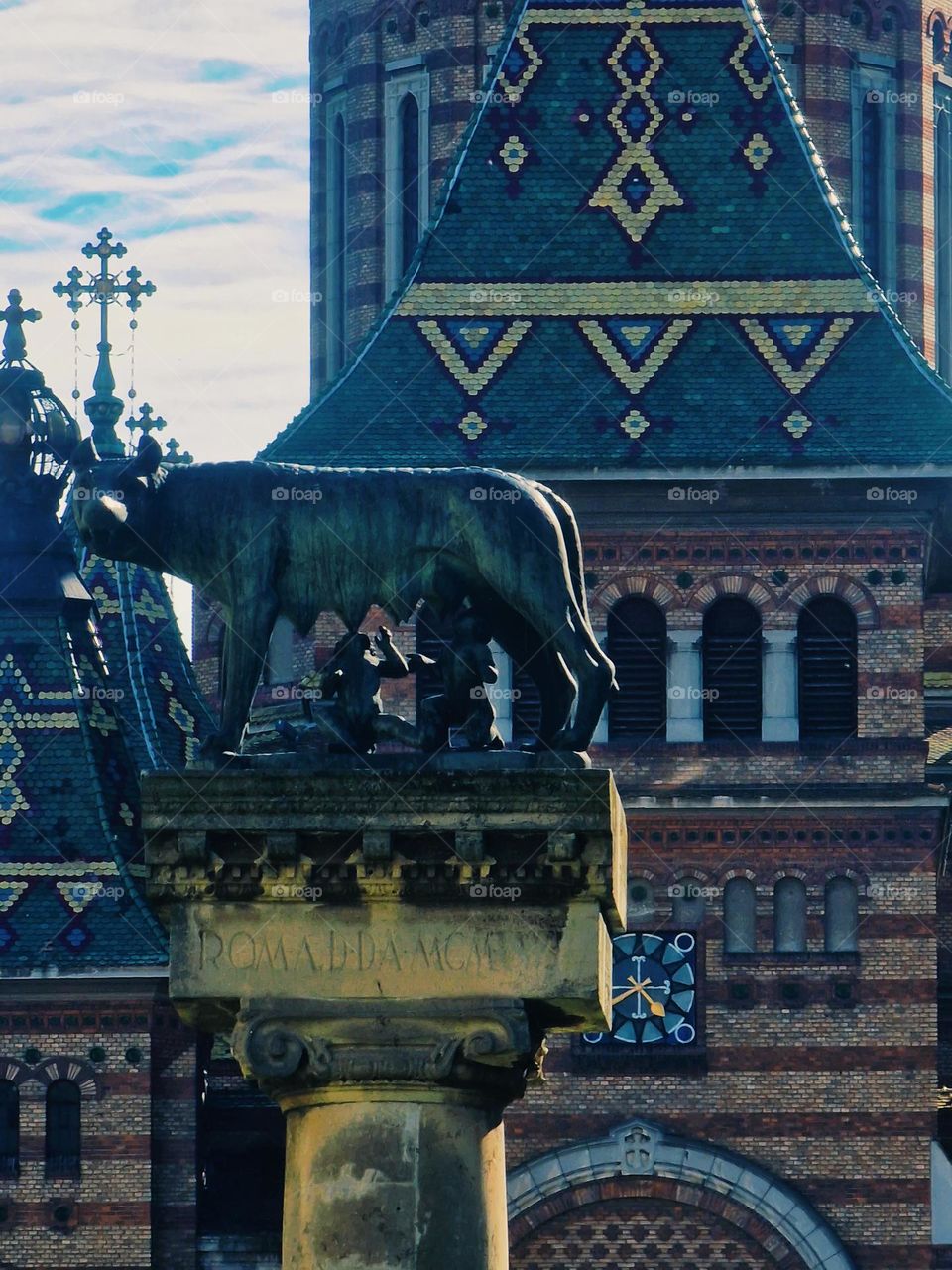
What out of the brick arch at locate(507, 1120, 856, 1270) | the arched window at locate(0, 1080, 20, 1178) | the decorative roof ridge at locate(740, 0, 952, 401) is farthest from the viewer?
the decorative roof ridge at locate(740, 0, 952, 401)

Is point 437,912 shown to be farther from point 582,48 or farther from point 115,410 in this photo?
point 115,410

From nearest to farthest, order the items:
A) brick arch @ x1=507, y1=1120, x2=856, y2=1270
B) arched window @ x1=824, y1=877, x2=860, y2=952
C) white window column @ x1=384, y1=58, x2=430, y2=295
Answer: brick arch @ x1=507, y1=1120, x2=856, y2=1270 < arched window @ x1=824, y1=877, x2=860, y2=952 < white window column @ x1=384, y1=58, x2=430, y2=295

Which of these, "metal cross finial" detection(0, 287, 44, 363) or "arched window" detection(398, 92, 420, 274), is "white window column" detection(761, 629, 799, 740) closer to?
"metal cross finial" detection(0, 287, 44, 363)

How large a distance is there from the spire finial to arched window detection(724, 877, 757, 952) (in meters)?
10.3

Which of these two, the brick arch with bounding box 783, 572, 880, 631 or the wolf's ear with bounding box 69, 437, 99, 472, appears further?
the brick arch with bounding box 783, 572, 880, 631

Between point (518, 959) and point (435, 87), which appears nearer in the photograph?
point (518, 959)

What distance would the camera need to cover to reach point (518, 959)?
1736cm

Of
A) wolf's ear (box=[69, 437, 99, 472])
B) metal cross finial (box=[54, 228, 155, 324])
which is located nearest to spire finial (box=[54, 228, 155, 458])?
metal cross finial (box=[54, 228, 155, 324])

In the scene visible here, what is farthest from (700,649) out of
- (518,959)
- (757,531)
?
(518,959)

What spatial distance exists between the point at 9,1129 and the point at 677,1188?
7.15m

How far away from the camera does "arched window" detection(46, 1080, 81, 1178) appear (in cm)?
4688

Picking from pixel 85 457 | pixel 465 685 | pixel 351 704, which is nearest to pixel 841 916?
pixel 85 457

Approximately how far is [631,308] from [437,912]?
102ft

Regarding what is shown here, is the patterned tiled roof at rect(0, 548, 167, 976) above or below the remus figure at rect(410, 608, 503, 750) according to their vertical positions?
above
